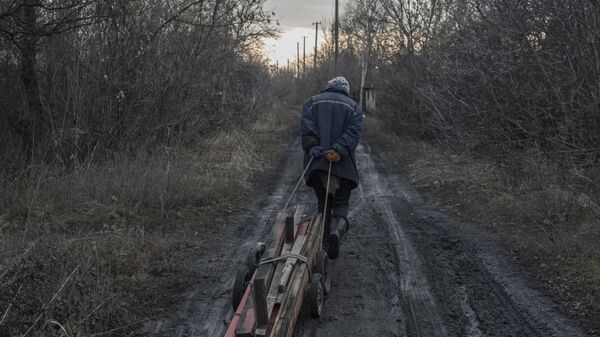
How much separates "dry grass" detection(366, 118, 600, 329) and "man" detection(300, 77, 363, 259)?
2320 millimetres

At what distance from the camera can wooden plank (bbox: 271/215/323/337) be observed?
381 centimetres

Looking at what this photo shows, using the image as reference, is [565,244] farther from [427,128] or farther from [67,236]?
[427,128]

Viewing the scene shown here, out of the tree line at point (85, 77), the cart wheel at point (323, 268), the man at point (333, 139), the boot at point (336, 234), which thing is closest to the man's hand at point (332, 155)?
the man at point (333, 139)

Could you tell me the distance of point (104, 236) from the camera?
6480 mm

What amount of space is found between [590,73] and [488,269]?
340cm

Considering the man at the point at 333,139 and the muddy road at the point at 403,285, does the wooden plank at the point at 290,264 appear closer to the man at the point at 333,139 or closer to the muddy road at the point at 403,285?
the muddy road at the point at 403,285

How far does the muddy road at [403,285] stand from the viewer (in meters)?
4.60

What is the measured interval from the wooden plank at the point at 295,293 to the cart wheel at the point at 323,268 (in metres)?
0.08

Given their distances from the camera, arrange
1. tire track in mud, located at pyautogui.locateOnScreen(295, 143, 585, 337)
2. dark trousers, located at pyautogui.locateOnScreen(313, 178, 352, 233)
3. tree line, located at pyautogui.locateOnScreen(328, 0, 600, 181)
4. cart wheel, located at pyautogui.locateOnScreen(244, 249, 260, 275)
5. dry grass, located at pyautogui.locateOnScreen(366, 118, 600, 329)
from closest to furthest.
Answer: tire track in mud, located at pyautogui.locateOnScreen(295, 143, 585, 337) → cart wheel, located at pyautogui.locateOnScreen(244, 249, 260, 275) → dry grass, located at pyautogui.locateOnScreen(366, 118, 600, 329) → dark trousers, located at pyautogui.locateOnScreen(313, 178, 352, 233) → tree line, located at pyautogui.locateOnScreen(328, 0, 600, 181)

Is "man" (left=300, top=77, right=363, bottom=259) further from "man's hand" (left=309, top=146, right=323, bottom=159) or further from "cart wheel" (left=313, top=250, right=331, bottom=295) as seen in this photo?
"cart wheel" (left=313, top=250, right=331, bottom=295)

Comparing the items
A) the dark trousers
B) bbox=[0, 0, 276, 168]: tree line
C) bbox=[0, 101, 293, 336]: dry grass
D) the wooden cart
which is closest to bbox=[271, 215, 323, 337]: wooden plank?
the wooden cart

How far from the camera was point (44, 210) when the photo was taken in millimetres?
7273

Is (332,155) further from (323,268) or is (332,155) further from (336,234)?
(323,268)

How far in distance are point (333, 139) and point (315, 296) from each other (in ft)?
6.45
